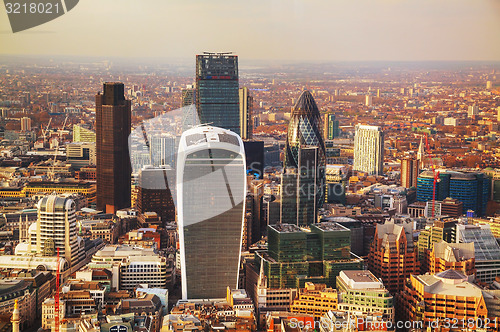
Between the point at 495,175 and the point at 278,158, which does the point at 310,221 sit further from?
the point at 495,175

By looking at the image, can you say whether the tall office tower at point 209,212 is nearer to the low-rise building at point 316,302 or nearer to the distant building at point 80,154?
the low-rise building at point 316,302

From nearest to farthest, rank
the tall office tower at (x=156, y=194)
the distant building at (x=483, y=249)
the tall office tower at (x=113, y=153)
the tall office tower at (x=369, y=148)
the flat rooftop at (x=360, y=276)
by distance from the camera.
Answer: the flat rooftop at (x=360, y=276)
the distant building at (x=483, y=249)
the tall office tower at (x=156, y=194)
the tall office tower at (x=113, y=153)
the tall office tower at (x=369, y=148)

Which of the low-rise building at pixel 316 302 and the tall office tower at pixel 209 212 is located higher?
the tall office tower at pixel 209 212

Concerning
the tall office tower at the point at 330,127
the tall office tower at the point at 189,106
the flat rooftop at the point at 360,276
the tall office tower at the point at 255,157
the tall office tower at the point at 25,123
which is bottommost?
the flat rooftop at the point at 360,276

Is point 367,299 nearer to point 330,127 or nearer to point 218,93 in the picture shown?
point 218,93

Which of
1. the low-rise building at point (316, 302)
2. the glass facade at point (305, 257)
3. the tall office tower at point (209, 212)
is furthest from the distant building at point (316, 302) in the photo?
the tall office tower at point (209, 212)

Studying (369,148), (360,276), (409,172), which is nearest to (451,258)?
(360,276)

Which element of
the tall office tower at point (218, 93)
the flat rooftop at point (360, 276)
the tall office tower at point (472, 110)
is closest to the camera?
the flat rooftop at point (360, 276)

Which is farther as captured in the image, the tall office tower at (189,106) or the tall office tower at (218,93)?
the tall office tower at (218,93)
